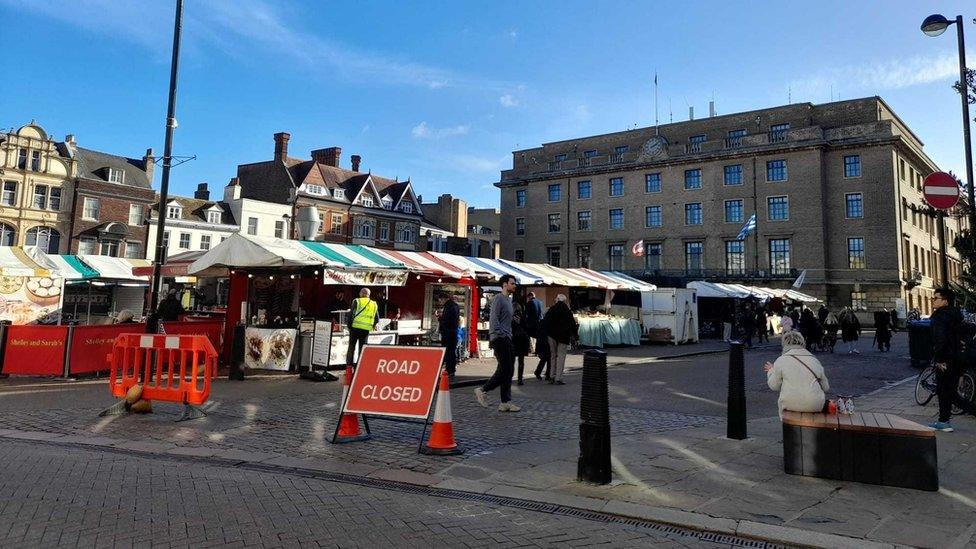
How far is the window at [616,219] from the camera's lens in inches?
2399

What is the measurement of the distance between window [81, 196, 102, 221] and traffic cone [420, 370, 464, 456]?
48.7 m

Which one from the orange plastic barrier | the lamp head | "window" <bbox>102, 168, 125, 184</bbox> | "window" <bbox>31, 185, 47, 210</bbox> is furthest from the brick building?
the lamp head

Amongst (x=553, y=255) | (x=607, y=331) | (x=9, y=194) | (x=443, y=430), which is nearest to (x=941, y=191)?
(x=443, y=430)

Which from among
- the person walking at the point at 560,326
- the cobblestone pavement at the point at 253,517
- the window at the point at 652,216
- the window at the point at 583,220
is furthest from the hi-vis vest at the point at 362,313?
the window at the point at 583,220

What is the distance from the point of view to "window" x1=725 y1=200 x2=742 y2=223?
54000 millimetres

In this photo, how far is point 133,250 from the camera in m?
46.0

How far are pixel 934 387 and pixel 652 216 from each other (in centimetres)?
5122

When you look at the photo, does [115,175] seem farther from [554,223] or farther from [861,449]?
[861,449]

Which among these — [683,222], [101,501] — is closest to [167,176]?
[101,501]

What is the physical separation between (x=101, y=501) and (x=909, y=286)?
57363 mm

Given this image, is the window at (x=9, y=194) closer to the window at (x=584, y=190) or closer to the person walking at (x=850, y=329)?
the window at (x=584, y=190)

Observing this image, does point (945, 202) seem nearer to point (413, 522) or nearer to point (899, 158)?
point (413, 522)

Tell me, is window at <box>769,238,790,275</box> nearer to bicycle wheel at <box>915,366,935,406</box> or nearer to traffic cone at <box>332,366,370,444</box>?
bicycle wheel at <box>915,366,935,406</box>

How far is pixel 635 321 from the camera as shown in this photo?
2405 cm
